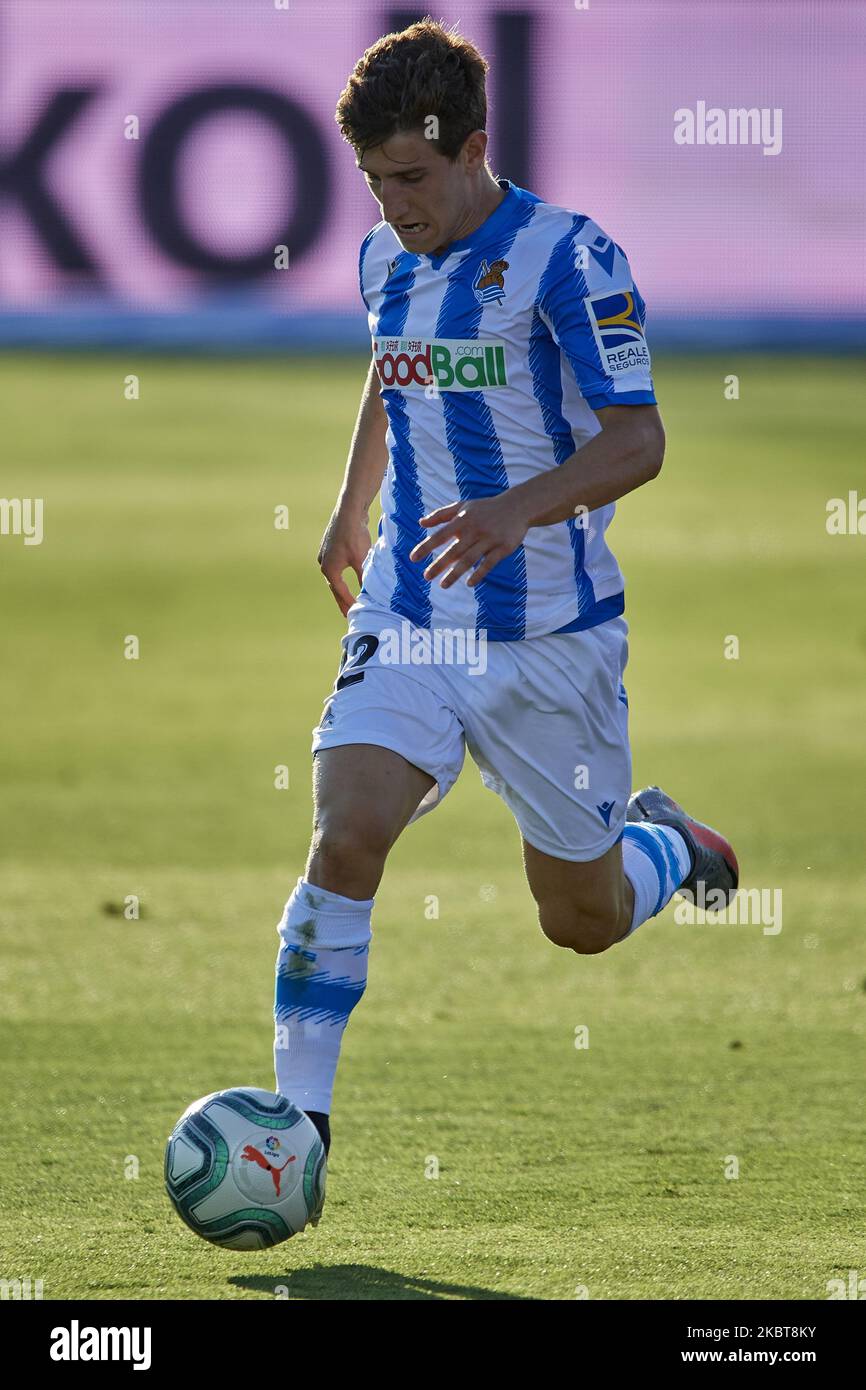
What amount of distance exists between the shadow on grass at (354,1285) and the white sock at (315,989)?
1.03ft

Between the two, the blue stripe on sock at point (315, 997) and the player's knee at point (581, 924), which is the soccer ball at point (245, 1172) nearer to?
the blue stripe on sock at point (315, 997)

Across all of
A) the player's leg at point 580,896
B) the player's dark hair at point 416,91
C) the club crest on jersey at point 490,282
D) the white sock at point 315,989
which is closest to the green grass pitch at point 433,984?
the white sock at point 315,989

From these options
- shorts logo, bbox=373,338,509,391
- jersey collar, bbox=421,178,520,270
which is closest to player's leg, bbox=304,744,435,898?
shorts logo, bbox=373,338,509,391

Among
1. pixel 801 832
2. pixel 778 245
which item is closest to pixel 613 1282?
pixel 801 832

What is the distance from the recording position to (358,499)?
443 cm

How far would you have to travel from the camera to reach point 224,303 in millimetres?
24375

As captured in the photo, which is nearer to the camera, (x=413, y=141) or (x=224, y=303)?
(x=413, y=141)

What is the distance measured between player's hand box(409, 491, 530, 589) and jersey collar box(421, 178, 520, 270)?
80 centimetres

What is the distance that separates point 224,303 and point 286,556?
24.1ft

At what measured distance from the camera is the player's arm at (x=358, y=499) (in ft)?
14.4

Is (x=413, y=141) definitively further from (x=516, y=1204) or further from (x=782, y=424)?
(x=782, y=424)

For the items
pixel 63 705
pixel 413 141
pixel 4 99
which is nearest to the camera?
pixel 413 141

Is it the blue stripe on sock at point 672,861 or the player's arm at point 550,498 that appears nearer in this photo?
the player's arm at point 550,498

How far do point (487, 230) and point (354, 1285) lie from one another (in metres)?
2.15
